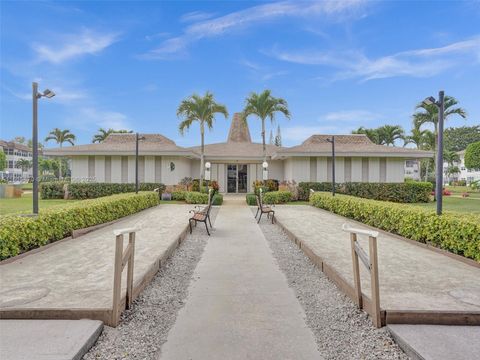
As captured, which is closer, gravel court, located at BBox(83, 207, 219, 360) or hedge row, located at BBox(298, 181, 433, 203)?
gravel court, located at BBox(83, 207, 219, 360)

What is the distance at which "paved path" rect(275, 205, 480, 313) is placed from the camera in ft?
11.6

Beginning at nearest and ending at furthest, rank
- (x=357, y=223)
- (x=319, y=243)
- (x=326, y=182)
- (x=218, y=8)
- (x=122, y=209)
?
(x=319, y=243), (x=357, y=223), (x=122, y=209), (x=218, y=8), (x=326, y=182)

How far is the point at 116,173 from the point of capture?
20906 millimetres

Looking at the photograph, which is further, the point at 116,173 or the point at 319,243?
the point at 116,173

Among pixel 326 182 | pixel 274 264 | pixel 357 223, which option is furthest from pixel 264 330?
pixel 326 182

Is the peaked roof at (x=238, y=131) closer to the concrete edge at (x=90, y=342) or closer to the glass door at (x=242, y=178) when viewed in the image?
the glass door at (x=242, y=178)

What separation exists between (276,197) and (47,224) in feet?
42.0

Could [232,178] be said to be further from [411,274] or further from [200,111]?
[411,274]

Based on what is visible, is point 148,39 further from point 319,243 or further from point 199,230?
point 319,243

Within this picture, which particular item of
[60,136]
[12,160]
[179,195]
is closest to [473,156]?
[179,195]

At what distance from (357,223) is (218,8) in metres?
10.4

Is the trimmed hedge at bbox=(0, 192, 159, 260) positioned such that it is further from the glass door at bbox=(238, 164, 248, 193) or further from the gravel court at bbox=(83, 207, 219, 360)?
the glass door at bbox=(238, 164, 248, 193)

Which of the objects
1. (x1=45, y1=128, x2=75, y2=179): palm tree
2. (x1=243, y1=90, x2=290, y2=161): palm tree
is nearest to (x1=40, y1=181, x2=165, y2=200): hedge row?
(x1=243, y1=90, x2=290, y2=161): palm tree

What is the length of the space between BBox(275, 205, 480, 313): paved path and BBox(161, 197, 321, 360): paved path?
1.04 m
